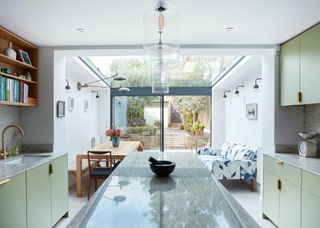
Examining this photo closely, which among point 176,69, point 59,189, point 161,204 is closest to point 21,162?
point 59,189

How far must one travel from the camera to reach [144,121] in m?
7.29

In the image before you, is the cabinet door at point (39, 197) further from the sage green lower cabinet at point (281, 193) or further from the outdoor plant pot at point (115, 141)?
the sage green lower cabinet at point (281, 193)

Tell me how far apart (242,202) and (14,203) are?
3236 millimetres

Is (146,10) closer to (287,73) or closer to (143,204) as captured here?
(143,204)

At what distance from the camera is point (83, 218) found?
122cm

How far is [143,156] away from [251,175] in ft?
8.24

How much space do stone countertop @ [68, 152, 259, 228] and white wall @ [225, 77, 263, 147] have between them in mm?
3057

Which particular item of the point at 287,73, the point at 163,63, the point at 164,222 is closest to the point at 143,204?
the point at 164,222

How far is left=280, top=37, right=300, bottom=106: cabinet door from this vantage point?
10.1ft

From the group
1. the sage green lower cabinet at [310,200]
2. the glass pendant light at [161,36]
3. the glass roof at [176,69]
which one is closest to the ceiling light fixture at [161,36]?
the glass pendant light at [161,36]

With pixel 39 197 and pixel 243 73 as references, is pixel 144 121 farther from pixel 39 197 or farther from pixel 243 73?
pixel 39 197

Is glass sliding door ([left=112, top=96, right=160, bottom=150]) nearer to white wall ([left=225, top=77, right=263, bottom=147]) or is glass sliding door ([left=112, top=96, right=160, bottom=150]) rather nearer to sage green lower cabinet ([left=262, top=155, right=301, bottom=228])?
white wall ([left=225, top=77, right=263, bottom=147])

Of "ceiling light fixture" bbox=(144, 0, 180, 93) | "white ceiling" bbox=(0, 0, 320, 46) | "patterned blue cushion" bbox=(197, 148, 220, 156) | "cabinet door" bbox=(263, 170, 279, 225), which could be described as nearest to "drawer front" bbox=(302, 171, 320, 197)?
"cabinet door" bbox=(263, 170, 279, 225)

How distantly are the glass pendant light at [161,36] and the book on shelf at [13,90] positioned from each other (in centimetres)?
165
